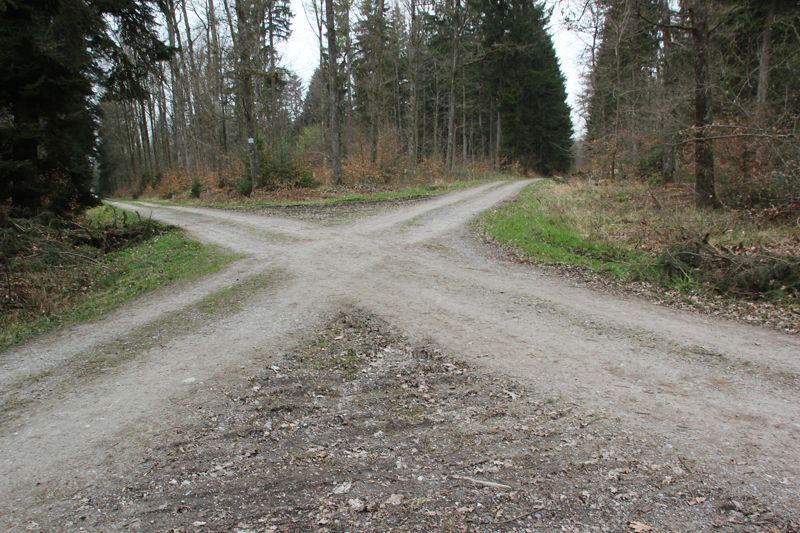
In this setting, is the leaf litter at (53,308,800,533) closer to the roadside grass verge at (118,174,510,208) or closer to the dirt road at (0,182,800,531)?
the dirt road at (0,182,800,531)

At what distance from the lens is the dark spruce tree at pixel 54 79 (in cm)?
1014

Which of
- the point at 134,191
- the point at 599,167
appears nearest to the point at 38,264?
the point at 599,167

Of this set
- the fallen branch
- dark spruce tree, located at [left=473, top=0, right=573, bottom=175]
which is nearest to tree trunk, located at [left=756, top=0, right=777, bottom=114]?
the fallen branch

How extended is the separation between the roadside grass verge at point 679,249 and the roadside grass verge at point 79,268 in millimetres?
7790

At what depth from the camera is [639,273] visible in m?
8.03

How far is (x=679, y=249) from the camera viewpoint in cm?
803

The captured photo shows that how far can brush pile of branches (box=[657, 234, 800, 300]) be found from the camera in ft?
22.3

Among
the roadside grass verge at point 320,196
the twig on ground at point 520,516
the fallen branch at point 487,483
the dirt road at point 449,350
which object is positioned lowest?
the twig on ground at point 520,516

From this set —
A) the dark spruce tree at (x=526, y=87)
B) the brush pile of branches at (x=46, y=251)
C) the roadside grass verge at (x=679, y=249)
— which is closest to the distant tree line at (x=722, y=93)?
the roadside grass verge at (x=679, y=249)

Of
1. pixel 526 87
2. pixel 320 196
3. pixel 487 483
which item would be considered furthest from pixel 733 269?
pixel 526 87

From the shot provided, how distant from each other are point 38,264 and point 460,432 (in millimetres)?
9095

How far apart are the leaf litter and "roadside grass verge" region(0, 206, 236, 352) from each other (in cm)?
445

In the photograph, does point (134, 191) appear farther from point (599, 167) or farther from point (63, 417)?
point (63, 417)

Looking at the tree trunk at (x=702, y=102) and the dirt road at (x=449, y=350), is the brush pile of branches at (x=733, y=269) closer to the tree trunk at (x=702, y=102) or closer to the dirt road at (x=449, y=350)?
the dirt road at (x=449, y=350)
